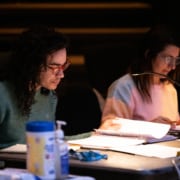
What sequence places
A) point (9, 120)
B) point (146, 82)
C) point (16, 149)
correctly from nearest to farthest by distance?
point (16, 149), point (9, 120), point (146, 82)

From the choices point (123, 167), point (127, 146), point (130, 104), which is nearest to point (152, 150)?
point (127, 146)

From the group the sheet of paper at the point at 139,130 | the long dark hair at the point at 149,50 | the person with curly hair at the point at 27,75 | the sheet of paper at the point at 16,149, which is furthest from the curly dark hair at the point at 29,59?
the long dark hair at the point at 149,50

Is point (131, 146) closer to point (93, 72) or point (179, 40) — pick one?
point (179, 40)

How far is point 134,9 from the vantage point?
215 inches

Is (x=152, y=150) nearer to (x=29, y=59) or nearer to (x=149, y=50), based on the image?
(x=29, y=59)

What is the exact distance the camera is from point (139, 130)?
2.70 metres

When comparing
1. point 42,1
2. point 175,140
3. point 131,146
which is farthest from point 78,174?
point 42,1

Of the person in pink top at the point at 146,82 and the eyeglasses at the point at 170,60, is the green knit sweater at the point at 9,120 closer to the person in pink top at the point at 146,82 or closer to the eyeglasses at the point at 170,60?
the person in pink top at the point at 146,82

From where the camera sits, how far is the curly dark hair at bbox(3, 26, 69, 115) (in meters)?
2.63

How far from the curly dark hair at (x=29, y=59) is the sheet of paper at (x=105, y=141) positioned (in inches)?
11.4

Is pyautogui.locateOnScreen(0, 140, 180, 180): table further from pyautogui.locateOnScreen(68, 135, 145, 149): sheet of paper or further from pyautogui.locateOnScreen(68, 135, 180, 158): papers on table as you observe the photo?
pyautogui.locateOnScreen(68, 135, 145, 149): sheet of paper

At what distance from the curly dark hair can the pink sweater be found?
578mm

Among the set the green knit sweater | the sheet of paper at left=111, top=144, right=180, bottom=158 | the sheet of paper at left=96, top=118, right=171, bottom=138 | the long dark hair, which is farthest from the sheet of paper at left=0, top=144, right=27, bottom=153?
the long dark hair

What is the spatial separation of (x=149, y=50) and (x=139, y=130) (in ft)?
2.09
